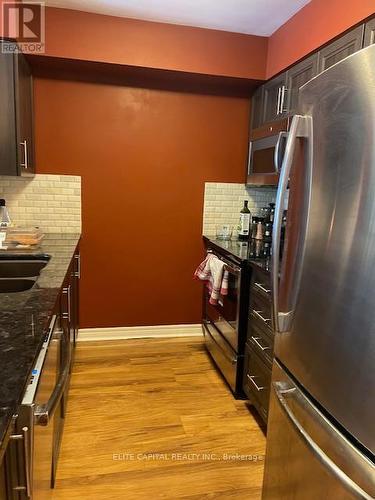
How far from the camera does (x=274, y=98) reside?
270 centimetres

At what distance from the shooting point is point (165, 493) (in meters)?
1.67

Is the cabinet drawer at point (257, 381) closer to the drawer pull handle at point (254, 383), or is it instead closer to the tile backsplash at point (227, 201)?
the drawer pull handle at point (254, 383)

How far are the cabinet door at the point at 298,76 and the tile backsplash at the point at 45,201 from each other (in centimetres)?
169

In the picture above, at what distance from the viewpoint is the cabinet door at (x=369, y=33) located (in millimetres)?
1639

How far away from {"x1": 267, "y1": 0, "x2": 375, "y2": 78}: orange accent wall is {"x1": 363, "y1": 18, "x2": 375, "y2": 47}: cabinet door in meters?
0.04

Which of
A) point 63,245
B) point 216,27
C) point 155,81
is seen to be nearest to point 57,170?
point 63,245

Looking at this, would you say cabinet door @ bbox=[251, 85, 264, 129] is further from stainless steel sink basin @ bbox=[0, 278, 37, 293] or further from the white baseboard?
stainless steel sink basin @ bbox=[0, 278, 37, 293]

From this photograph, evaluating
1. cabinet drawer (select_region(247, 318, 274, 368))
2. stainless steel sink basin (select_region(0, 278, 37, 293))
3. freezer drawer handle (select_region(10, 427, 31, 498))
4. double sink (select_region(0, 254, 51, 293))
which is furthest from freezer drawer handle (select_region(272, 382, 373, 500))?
double sink (select_region(0, 254, 51, 293))

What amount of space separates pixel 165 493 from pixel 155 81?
2.75 m

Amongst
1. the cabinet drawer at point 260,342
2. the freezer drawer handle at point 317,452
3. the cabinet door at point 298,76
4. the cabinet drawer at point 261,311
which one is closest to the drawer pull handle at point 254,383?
the cabinet drawer at point 260,342

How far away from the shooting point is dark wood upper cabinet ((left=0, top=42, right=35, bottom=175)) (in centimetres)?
228

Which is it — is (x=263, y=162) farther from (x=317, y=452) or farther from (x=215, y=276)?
(x=317, y=452)

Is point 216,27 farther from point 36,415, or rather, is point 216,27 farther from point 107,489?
point 107,489

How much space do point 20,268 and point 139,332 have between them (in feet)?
4.50
